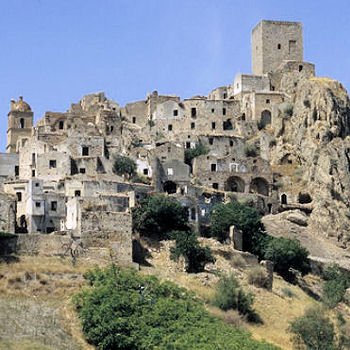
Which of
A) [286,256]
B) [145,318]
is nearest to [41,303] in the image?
[145,318]

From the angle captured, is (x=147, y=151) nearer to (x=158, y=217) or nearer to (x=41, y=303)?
(x=158, y=217)

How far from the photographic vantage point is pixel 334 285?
219 ft

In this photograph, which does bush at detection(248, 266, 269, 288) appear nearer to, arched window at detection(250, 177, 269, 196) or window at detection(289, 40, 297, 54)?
arched window at detection(250, 177, 269, 196)

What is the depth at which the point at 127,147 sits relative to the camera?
79250 mm

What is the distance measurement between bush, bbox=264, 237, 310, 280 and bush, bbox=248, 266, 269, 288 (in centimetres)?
438

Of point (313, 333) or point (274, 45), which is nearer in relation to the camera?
point (313, 333)

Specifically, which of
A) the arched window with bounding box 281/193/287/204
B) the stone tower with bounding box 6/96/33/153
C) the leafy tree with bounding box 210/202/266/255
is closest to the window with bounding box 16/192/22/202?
the leafy tree with bounding box 210/202/266/255

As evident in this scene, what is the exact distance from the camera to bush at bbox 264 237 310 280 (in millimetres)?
67375

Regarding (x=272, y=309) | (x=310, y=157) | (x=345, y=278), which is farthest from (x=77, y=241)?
(x=310, y=157)

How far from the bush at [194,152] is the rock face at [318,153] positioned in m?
5.26

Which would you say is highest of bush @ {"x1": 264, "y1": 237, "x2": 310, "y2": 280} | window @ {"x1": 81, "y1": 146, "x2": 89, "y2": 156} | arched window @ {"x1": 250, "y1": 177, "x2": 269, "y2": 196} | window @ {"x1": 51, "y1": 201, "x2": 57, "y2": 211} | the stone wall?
window @ {"x1": 81, "y1": 146, "x2": 89, "y2": 156}

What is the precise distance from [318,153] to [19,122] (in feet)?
72.7

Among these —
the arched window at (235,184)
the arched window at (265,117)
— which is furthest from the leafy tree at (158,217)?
the arched window at (265,117)

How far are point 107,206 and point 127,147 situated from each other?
1462 cm
